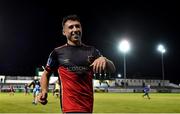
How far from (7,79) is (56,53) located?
91.2 meters

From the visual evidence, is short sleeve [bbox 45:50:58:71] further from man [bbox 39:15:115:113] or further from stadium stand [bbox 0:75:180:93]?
stadium stand [bbox 0:75:180:93]

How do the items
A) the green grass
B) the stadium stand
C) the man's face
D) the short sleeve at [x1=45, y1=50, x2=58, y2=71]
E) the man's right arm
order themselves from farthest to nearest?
the stadium stand → the green grass → the short sleeve at [x1=45, y1=50, x2=58, y2=71] → the man's face → the man's right arm

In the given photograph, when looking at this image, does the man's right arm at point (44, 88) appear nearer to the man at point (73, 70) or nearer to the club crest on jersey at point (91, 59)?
the man at point (73, 70)

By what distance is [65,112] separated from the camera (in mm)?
5266

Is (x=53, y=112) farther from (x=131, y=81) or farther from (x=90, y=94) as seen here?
(x=131, y=81)

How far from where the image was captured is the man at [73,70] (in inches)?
A: 205

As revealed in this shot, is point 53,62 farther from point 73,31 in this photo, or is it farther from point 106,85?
point 106,85

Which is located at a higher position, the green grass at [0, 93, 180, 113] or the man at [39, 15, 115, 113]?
the man at [39, 15, 115, 113]

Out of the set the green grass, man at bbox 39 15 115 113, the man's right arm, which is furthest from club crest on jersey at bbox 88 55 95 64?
the green grass

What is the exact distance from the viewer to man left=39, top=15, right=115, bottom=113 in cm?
522

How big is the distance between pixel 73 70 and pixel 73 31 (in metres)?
0.60

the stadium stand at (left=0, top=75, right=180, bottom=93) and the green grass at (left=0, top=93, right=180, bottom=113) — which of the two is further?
the stadium stand at (left=0, top=75, right=180, bottom=93)

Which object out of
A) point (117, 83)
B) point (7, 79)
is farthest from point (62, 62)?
point (117, 83)

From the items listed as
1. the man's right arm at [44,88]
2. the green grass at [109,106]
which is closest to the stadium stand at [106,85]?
the green grass at [109,106]
